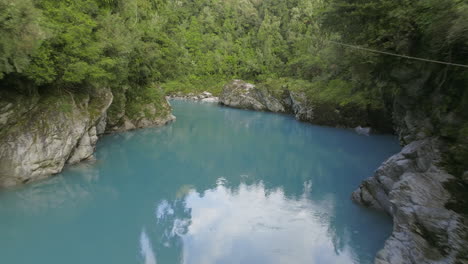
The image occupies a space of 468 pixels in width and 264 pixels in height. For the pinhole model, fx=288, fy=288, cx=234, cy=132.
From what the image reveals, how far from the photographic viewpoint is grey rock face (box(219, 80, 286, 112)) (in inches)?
1602

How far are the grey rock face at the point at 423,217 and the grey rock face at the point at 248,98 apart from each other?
106 ft

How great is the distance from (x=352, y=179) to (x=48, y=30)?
567 inches

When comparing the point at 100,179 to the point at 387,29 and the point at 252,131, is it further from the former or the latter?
the point at 252,131

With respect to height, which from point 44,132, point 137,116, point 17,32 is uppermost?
point 17,32

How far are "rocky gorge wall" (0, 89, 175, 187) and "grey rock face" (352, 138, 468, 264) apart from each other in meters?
12.3

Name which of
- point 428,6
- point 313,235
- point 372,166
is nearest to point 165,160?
point 313,235

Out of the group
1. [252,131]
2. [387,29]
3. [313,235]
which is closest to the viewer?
[387,29]

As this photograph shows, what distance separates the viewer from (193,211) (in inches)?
424

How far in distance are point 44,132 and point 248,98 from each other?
1329 inches

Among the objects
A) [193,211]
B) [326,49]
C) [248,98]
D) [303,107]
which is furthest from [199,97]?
[193,211]

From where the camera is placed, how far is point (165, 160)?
55.3 feet

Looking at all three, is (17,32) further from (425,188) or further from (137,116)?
(137,116)

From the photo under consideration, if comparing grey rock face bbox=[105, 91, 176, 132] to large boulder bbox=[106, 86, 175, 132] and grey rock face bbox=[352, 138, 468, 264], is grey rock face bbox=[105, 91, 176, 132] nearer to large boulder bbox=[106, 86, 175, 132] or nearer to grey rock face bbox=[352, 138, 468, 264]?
large boulder bbox=[106, 86, 175, 132]

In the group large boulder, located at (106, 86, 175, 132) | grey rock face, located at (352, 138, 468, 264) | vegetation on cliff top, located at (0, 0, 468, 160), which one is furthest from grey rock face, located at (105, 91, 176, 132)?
grey rock face, located at (352, 138, 468, 264)
